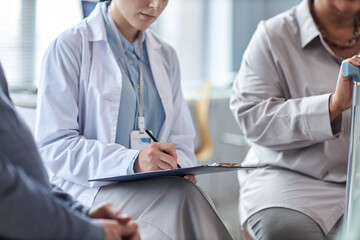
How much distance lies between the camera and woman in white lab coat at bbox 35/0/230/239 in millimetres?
1079

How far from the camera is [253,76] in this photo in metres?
1.52

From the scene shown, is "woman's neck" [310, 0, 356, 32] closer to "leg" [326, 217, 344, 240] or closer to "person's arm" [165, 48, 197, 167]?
"person's arm" [165, 48, 197, 167]

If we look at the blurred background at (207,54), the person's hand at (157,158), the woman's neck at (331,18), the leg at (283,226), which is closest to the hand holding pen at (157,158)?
the person's hand at (157,158)

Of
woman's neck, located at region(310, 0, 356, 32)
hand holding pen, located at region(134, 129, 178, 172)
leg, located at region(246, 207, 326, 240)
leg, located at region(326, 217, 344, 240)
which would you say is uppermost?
woman's neck, located at region(310, 0, 356, 32)

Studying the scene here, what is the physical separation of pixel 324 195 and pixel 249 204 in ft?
0.70

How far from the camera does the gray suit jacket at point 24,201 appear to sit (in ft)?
2.17

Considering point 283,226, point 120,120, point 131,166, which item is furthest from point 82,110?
point 283,226

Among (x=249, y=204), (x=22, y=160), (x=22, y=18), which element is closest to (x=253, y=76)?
(x=249, y=204)

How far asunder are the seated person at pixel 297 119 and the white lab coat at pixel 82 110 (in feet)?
0.81

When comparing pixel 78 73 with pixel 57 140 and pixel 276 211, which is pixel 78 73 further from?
pixel 276 211

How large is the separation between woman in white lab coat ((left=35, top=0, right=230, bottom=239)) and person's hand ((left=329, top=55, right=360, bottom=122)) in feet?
1.42

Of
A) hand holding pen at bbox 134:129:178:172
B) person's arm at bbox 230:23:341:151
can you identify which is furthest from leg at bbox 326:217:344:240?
hand holding pen at bbox 134:129:178:172

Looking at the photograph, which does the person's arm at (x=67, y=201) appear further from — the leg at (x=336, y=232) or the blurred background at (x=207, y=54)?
the blurred background at (x=207, y=54)

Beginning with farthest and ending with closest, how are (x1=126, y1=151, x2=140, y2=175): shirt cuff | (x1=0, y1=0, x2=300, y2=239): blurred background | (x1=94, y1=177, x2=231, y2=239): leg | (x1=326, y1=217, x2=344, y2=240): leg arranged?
1. (x1=0, y1=0, x2=300, y2=239): blurred background
2. (x1=326, y1=217, x2=344, y2=240): leg
3. (x1=126, y1=151, x2=140, y2=175): shirt cuff
4. (x1=94, y1=177, x2=231, y2=239): leg
